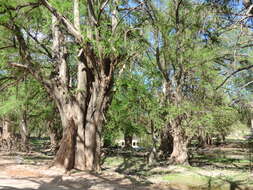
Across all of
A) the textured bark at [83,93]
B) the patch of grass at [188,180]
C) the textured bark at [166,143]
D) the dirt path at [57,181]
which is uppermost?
the textured bark at [83,93]

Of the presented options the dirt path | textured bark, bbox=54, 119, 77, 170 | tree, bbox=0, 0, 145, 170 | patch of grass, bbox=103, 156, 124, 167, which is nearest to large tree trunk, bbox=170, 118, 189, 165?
patch of grass, bbox=103, 156, 124, 167

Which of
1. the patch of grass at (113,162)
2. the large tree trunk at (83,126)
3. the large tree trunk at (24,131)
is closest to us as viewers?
the large tree trunk at (83,126)

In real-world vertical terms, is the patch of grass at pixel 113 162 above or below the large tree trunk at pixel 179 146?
below

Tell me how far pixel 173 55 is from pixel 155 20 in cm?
234

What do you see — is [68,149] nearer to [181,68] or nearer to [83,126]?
[83,126]

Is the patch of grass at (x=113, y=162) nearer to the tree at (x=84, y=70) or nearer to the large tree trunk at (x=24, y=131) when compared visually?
the tree at (x=84, y=70)

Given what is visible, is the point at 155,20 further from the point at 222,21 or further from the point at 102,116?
the point at 222,21

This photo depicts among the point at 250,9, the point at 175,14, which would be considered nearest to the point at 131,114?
the point at 175,14

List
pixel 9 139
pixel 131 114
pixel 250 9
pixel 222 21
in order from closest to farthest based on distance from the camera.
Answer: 1. pixel 250 9
2. pixel 222 21
3. pixel 131 114
4. pixel 9 139

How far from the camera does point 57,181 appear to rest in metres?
7.43

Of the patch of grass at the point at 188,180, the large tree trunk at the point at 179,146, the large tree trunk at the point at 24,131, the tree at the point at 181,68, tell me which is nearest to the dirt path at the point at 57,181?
the patch of grass at the point at 188,180

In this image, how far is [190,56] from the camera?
44.1ft

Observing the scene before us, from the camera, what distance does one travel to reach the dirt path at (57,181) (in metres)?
6.56

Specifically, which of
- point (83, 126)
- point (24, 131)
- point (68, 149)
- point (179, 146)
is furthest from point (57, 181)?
point (24, 131)
